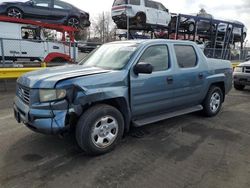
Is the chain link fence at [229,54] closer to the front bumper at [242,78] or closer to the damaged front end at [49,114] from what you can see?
the front bumper at [242,78]

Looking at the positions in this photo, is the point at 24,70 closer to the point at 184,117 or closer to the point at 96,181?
the point at 184,117

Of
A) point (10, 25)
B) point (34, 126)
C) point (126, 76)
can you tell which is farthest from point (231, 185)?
point (10, 25)

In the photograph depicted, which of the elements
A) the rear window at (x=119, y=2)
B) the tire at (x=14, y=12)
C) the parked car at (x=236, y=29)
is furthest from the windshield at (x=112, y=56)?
the parked car at (x=236, y=29)

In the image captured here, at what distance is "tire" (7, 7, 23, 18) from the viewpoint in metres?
13.0

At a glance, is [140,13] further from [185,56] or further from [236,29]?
[185,56]

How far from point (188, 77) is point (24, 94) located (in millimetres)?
3058

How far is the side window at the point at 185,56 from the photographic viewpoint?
4832 mm

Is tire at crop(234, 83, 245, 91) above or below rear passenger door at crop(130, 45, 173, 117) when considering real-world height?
below

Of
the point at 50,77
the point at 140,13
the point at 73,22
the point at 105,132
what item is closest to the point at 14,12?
the point at 73,22

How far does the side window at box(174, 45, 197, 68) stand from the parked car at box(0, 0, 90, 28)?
1108 cm

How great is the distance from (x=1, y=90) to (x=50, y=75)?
19.6ft

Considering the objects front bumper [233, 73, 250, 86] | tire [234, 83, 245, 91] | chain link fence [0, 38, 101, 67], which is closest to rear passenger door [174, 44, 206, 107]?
front bumper [233, 73, 250, 86]

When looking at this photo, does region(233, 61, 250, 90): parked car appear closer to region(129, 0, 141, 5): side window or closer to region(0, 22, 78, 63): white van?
region(0, 22, 78, 63): white van

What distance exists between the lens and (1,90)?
8.59 meters
